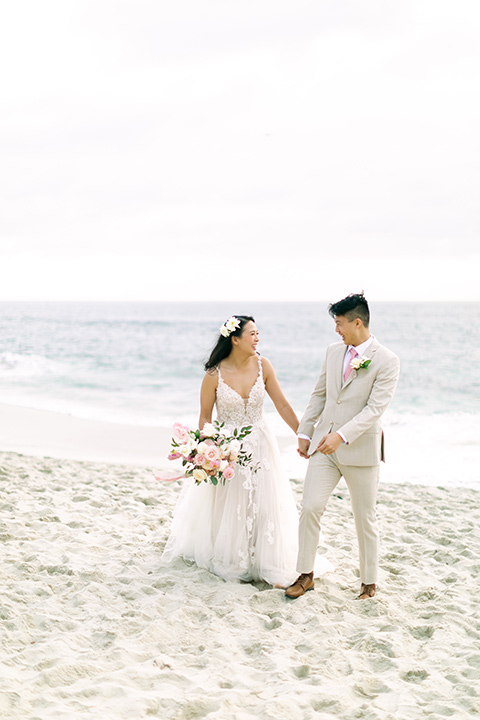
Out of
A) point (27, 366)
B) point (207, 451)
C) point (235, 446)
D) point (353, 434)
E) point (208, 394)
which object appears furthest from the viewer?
point (27, 366)

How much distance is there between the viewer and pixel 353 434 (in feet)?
13.4

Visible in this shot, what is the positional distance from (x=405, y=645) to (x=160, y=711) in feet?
5.11

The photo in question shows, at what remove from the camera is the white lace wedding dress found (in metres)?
4.72

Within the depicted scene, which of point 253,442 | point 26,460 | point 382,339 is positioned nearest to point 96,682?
point 253,442

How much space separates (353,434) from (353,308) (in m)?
0.83

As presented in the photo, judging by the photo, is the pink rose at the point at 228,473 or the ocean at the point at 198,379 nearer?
the pink rose at the point at 228,473

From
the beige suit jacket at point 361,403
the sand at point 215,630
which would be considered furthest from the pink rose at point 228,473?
the sand at point 215,630

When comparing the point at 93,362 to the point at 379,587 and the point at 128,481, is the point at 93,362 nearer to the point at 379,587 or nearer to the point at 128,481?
the point at 128,481

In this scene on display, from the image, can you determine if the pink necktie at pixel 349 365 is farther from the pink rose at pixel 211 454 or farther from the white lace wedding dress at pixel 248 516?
the pink rose at pixel 211 454

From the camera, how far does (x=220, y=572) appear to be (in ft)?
15.5

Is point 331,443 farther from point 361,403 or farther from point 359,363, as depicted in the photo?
point 359,363

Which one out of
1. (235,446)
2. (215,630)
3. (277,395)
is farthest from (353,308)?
(215,630)

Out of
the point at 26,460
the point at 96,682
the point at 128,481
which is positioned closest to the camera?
the point at 96,682

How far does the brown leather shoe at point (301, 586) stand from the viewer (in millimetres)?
4367
